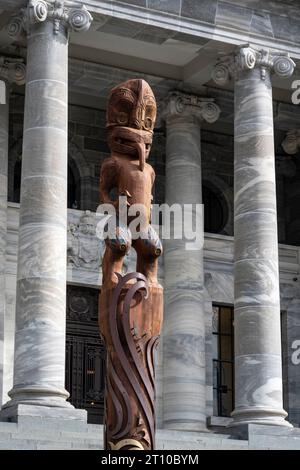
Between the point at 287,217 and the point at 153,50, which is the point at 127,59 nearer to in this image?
the point at 153,50

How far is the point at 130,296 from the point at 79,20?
1439 cm

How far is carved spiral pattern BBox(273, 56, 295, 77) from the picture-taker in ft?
105

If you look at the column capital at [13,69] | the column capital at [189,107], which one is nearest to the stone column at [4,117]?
the column capital at [13,69]

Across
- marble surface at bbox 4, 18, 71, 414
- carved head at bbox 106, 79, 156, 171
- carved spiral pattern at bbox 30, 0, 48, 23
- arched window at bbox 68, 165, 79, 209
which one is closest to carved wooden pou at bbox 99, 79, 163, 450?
carved head at bbox 106, 79, 156, 171

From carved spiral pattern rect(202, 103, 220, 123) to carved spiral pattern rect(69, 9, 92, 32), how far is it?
654cm

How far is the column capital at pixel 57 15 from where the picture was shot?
94.6 ft

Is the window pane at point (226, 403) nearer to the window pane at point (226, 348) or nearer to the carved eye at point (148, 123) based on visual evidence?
the window pane at point (226, 348)

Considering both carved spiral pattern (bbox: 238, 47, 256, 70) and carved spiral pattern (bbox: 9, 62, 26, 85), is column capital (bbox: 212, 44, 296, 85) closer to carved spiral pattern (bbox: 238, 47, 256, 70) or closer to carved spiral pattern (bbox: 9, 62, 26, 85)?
carved spiral pattern (bbox: 238, 47, 256, 70)

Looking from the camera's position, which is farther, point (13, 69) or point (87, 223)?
point (87, 223)

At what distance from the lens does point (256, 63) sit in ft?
105

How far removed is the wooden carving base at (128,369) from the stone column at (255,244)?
1303cm

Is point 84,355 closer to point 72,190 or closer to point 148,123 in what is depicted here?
point 72,190

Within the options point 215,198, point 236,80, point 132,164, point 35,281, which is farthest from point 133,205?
point 215,198

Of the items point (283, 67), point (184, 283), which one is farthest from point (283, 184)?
point (283, 67)
